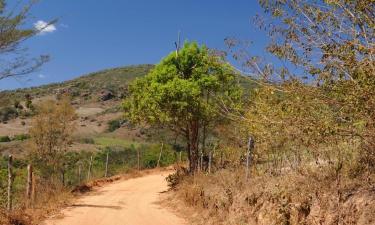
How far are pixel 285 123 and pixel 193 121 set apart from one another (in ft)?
47.8

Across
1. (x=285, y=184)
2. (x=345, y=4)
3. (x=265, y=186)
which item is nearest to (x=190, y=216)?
(x=265, y=186)

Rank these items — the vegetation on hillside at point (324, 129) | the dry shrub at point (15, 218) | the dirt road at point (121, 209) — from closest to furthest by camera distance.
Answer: the vegetation on hillside at point (324, 129), the dry shrub at point (15, 218), the dirt road at point (121, 209)

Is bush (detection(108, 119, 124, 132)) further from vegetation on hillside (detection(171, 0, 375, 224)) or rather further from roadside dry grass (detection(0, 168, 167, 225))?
vegetation on hillside (detection(171, 0, 375, 224))

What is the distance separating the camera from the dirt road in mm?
15602

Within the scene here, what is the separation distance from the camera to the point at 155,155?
4216cm

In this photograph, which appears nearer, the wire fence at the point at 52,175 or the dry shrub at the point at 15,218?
the dry shrub at the point at 15,218

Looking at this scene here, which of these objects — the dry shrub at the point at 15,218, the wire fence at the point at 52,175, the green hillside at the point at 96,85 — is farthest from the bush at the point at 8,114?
the dry shrub at the point at 15,218

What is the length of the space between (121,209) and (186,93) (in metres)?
6.39

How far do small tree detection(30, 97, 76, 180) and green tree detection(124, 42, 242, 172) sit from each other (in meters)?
4.74

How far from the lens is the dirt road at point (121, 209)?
1560 cm

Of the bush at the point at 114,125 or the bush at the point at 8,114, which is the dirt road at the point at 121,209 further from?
the bush at the point at 8,114

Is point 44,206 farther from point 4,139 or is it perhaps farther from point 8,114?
point 8,114

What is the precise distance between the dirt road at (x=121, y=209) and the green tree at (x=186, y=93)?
10.5 feet

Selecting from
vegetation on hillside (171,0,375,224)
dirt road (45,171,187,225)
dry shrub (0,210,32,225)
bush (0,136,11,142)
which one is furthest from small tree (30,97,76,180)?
bush (0,136,11,142)
